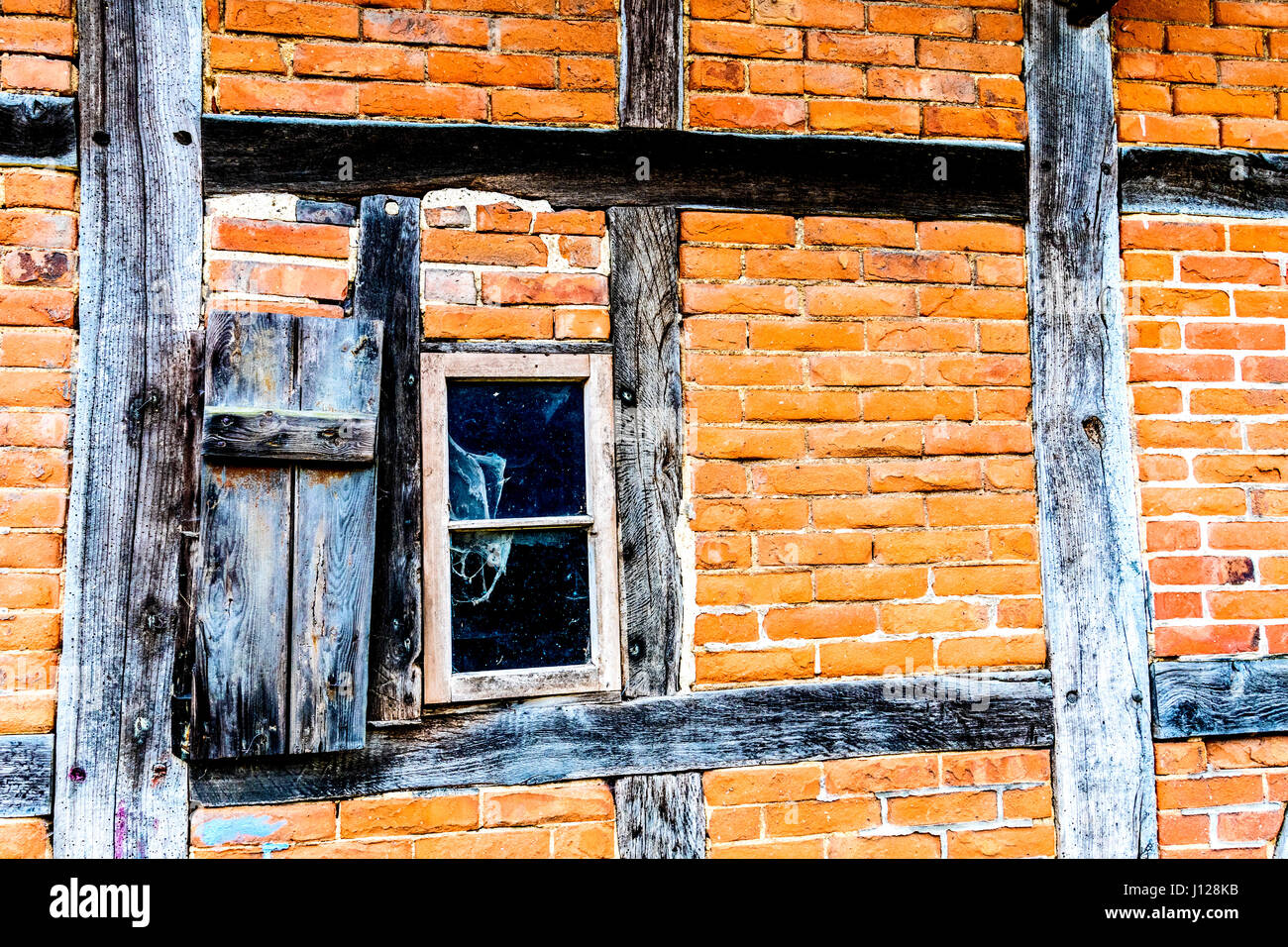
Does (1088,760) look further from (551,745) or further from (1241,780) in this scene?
(551,745)

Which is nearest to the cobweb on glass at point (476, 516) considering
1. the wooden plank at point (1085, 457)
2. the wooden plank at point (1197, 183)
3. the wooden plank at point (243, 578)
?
the wooden plank at point (243, 578)

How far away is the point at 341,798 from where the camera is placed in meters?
2.04

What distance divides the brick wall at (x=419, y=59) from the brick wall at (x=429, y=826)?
1.62m

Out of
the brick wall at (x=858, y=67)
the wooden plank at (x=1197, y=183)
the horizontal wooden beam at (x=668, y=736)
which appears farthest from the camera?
the wooden plank at (x=1197, y=183)

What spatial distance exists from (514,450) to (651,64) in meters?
1.03

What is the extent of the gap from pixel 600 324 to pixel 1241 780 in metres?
2.03

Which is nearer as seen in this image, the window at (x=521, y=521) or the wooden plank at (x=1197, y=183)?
the window at (x=521, y=521)

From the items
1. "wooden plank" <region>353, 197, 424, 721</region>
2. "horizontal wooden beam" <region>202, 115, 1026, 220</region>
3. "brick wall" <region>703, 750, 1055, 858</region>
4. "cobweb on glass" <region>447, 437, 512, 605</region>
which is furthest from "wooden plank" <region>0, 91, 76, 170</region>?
"brick wall" <region>703, 750, 1055, 858</region>

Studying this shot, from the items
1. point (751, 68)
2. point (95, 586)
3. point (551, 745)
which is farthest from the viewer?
→ point (751, 68)

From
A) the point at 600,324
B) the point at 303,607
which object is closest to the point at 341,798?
the point at 303,607

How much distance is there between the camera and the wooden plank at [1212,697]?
7.51 ft

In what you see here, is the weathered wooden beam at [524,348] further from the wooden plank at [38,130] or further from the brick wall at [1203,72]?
the brick wall at [1203,72]

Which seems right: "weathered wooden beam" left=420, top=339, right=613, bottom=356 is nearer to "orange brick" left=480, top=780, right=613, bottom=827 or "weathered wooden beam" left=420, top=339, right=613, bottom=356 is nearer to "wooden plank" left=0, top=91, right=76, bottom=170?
"wooden plank" left=0, top=91, right=76, bottom=170

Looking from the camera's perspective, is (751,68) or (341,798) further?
(751,68)
